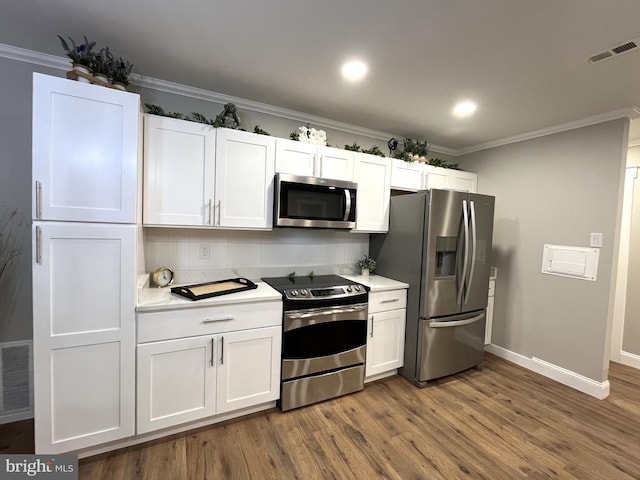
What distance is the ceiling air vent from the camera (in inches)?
59.9

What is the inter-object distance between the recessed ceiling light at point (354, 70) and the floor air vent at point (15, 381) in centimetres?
288

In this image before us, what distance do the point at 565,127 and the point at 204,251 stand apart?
11.9 feet

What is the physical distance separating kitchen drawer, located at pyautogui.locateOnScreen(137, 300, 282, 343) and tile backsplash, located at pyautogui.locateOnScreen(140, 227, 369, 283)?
0.61 m

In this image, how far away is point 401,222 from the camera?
2.78 m

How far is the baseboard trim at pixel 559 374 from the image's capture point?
99.0 inches

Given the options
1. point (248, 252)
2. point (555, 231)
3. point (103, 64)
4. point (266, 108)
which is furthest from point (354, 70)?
point (555, 231)

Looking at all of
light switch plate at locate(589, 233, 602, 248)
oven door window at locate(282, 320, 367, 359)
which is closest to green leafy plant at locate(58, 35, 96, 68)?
oven door window at locate(282, 320, 367, 359)

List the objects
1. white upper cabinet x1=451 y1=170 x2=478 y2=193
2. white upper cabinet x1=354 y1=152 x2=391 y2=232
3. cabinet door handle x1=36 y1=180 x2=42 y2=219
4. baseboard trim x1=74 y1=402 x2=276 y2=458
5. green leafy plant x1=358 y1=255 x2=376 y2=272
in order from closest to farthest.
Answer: cabinet door handle x1=36 y1=180 x2=42 y2=219 → baseboard trim x1=74 y1=402 x2=276 y2=458 → white upper cabinet x1=354 y1=152 x2=391 y2=232 → green leafy plant x1=358 y1=255 x2=376 y2=272 → white upper cabinet x1=451 y1=170 x2=478 y2=193

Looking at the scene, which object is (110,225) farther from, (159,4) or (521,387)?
(521,387)

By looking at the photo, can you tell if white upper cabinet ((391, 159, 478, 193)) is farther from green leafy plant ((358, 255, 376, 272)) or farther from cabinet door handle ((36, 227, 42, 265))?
cabinet door handle ((36, 227, 42, 265))

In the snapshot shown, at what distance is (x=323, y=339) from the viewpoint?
2.25 m

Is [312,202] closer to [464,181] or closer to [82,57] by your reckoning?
[82,57]

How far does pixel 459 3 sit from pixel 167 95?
2.09 meters

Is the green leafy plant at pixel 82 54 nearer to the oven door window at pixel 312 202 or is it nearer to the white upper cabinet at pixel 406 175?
the oven door window at pixel 312 202
